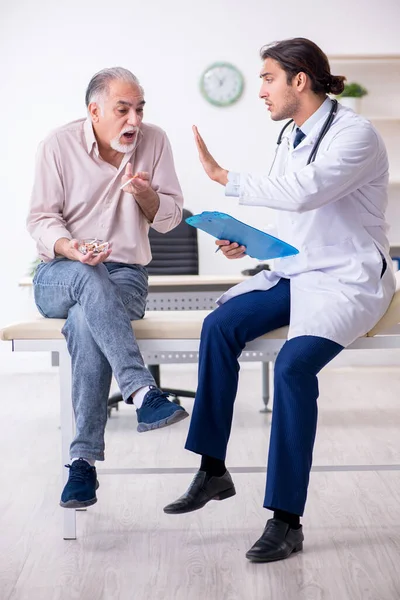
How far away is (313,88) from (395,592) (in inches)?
52.3

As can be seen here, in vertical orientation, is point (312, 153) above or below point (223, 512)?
above

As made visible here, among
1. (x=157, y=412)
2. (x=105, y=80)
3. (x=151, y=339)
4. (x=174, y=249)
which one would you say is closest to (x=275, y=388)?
(x=157, y=412)

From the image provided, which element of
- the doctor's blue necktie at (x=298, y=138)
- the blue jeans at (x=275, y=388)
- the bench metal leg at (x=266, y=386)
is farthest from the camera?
the bench metal leg at (x=266, y=386)

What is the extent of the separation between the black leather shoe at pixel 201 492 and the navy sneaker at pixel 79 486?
0.67ft

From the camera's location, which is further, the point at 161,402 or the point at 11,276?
the point at 11,276

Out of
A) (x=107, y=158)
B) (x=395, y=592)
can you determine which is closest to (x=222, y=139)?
(x=107, y=158)

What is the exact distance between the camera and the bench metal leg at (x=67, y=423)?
2.33m

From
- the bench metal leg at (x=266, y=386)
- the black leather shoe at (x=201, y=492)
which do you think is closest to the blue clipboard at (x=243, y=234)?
the black leather shoe at (x=201, y=492)

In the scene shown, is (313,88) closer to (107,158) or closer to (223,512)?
(107,158)

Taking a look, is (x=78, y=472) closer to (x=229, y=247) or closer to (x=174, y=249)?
(x=229, y=247)

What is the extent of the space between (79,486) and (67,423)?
0.67 ft

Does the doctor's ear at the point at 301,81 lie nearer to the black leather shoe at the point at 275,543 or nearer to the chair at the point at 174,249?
the black leather shoe at the point at 275,543

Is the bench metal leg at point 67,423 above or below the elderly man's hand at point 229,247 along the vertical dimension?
below

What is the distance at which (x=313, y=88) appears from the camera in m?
2.39
